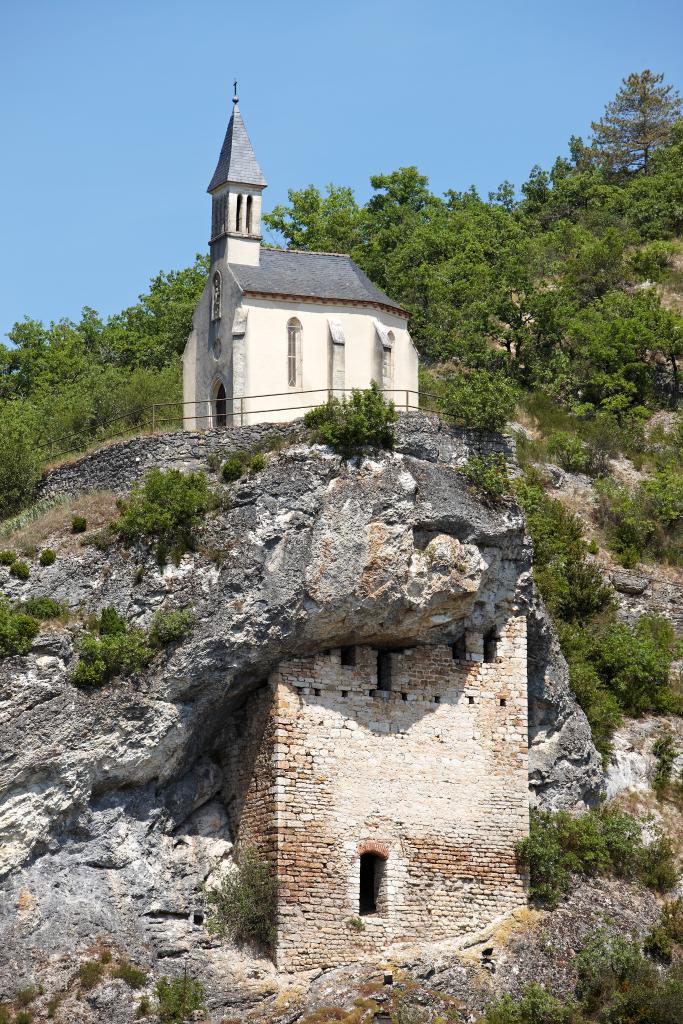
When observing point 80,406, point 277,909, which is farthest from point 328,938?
point 80,406

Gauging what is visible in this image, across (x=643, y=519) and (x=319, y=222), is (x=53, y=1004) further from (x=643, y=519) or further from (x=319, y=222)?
(x=319, y=222)

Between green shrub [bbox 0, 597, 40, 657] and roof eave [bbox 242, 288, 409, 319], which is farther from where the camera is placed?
roof eave [bbox 242, 288, 409, 319]

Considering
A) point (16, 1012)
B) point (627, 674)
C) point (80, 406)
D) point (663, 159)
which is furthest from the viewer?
point (663, 159)

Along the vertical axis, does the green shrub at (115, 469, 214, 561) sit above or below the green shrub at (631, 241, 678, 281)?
→ below

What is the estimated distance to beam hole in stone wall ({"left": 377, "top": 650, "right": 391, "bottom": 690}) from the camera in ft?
120

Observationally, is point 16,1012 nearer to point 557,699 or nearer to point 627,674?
point 557,699

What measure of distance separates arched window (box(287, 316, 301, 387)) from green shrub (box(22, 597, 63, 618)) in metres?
8.78

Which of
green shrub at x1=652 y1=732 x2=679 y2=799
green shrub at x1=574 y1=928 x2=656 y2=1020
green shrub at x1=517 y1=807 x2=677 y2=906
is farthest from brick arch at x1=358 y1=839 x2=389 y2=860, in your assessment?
green shrub at x1=652 y1=732 x2=679 y2=799

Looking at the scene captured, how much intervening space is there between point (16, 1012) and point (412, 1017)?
7459 mm

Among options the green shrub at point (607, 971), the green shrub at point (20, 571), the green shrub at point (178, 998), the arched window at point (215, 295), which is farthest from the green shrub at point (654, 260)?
the green shrub at point (178, 998)

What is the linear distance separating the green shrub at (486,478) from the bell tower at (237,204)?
8353 millimetres

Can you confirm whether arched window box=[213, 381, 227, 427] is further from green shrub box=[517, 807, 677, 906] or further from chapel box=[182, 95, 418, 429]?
green shrub box=[517, 807, 677, 906]

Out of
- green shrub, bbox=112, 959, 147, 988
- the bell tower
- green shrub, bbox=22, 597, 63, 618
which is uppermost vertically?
the bell tower

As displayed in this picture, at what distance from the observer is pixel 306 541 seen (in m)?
35.3
